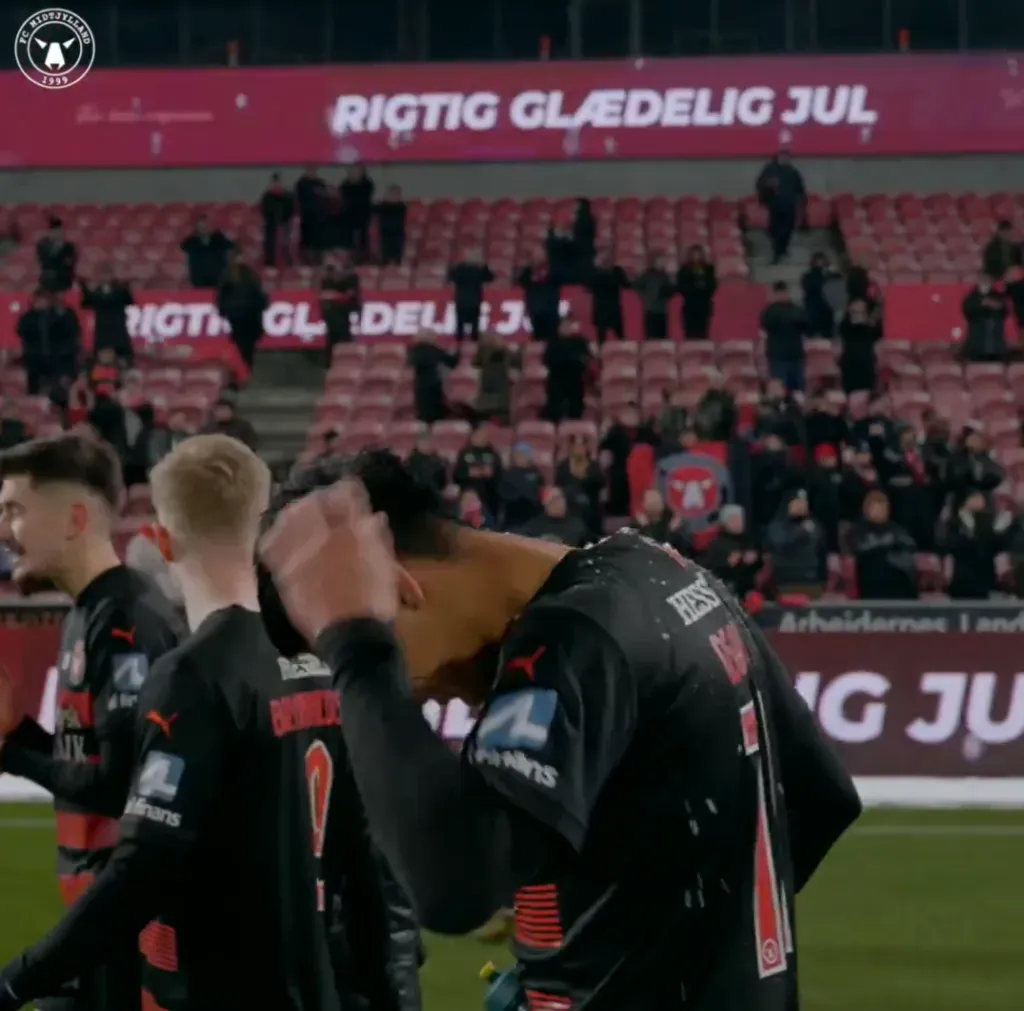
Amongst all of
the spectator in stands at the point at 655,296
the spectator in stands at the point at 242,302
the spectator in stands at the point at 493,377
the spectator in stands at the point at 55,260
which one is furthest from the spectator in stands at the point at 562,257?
the spectator in stands at the point at 55,260

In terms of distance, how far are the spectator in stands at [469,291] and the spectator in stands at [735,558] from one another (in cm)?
818

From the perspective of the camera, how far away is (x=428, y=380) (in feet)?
65.0

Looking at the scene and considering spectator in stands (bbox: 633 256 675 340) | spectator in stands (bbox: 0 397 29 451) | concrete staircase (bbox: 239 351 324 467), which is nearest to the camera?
spectator in stands (bbox: 0 397 29 451)

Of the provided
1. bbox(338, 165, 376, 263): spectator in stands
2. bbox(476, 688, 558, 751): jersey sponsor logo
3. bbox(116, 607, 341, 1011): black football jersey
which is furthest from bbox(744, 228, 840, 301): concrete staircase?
bbox(476, 688, 558, 751): jersey sponsor logo

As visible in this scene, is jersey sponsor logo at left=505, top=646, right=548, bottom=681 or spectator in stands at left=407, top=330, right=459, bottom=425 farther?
spectator in stands at left=407, top=330, right=459, bottom=425

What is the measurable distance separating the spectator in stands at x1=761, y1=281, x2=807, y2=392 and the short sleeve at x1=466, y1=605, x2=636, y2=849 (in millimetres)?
18405

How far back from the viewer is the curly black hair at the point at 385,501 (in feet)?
7.37

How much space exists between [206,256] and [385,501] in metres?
22.3

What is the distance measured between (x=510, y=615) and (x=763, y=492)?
14460 millimetres

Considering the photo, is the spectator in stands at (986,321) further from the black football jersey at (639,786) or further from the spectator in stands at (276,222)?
the black football jersey at (639,786)

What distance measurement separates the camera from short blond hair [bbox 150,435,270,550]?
3707mm

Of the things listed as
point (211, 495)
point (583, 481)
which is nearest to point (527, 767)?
point (211, 495)

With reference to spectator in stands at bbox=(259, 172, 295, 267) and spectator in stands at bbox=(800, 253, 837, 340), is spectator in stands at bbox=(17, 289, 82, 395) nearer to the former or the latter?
spectator in stands at bbox=(259, 172, 295, 267)

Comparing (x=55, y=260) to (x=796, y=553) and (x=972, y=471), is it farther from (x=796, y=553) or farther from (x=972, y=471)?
(x=972, y=471)
